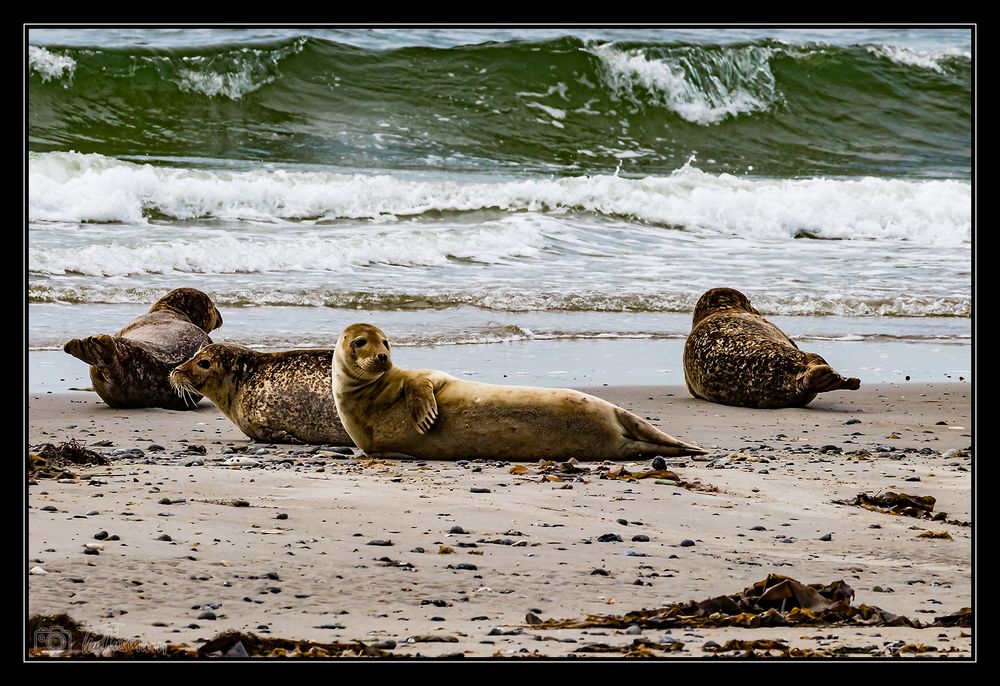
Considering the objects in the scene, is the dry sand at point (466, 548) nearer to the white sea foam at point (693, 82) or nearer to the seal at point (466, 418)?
the seal at point (466, 418)

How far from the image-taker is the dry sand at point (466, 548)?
3.49m

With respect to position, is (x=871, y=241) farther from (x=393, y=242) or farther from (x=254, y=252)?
(x=254, y=252)

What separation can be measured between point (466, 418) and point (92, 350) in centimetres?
278

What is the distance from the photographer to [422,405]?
611 cm

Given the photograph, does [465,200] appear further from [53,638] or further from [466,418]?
[53,638]

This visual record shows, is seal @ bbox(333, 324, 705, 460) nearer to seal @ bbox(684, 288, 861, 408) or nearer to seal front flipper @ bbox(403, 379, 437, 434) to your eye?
seal front flipper @ bbox(403, 379, 437, 434)

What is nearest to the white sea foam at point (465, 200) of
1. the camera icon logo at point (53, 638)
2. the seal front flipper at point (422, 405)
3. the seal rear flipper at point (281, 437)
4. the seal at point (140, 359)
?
the seal at point (140, 359)

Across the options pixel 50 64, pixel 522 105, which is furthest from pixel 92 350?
pixel 522 105

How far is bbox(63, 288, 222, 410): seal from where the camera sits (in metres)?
7.78

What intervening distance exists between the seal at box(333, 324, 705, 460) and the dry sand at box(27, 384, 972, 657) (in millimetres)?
160

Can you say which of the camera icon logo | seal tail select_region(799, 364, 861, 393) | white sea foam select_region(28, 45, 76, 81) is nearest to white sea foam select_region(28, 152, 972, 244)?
white sea foam select_region(28, 45, 76, 81)

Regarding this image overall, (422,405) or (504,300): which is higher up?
(504,300)

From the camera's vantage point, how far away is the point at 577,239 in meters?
15.3

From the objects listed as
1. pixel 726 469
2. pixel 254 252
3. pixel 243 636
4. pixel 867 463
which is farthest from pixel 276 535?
pixel 254 252
